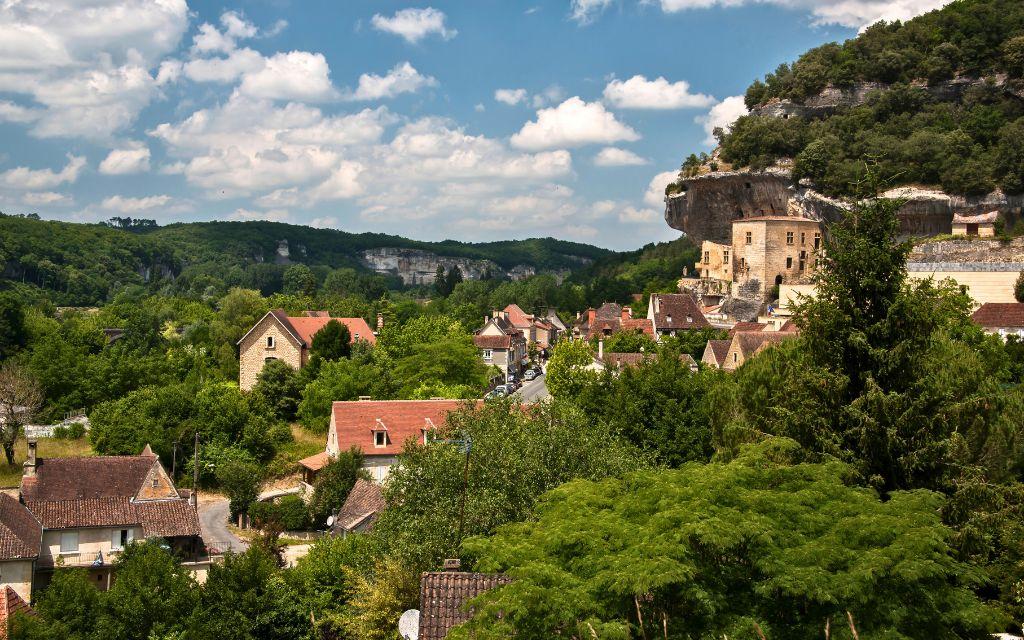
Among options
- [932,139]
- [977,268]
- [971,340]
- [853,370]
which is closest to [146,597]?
[853,370]

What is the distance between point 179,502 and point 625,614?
24.5m

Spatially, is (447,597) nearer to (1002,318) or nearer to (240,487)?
(240,487)

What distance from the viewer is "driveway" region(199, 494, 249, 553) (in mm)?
31781

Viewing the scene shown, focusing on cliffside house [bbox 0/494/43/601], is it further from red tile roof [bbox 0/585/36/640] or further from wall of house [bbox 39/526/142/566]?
red tile roof [bbox 0/585/36/640]

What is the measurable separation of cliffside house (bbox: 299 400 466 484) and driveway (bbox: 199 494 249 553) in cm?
382

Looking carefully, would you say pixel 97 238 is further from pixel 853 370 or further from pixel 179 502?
pixel 853 370

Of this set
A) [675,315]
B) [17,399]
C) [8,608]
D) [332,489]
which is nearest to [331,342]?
[17,399]

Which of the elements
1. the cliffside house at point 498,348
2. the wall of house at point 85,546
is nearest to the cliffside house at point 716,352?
the cliffside house at point 498,348

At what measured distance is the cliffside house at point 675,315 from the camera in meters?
63.0

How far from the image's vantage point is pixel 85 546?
96.5 ft

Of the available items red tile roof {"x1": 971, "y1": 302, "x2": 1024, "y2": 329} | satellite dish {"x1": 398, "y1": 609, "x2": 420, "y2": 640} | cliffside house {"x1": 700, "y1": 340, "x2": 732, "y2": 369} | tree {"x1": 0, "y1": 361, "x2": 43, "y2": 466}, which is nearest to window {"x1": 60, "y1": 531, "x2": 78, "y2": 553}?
tree {"x1": 0, "y1": 361, "x2": 43, "y2": 466}

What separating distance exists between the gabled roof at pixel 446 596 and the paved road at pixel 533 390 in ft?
120

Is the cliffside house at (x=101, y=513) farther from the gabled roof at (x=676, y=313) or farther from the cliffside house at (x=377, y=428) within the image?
the gabled roof at (x=676, y=313)

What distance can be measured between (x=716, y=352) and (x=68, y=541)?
32.7 metres
